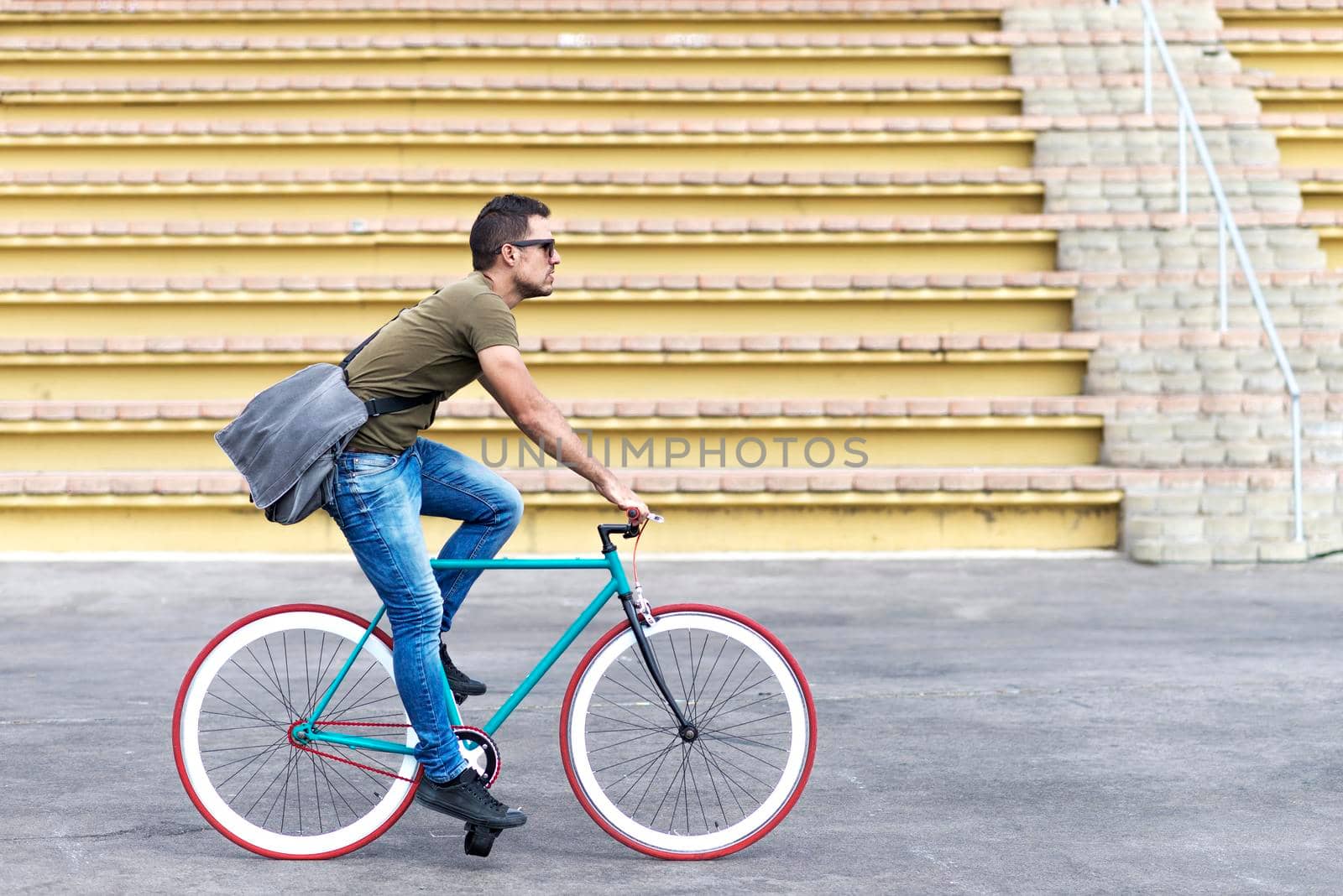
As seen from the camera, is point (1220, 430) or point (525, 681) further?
point (1220, 430)

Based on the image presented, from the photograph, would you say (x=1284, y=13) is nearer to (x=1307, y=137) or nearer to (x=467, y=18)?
(x=1307, y=137)

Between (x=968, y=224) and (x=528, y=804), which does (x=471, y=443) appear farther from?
(x=528, y=804)

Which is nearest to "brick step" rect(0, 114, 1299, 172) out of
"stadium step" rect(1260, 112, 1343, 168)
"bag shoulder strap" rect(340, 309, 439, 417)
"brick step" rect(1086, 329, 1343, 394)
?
"stadium step" rect(1260, 112, 1343, 168)

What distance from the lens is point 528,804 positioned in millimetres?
4738

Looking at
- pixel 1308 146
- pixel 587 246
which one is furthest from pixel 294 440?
pixel 1308 146

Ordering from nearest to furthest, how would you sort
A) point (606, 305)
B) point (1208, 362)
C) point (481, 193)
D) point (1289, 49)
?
point (1208, 362)
point (606, 305)
point (481, 193)
point (1289, 49)

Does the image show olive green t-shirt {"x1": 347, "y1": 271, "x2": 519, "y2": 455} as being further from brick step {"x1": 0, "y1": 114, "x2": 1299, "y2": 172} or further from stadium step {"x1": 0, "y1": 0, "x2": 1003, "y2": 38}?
stadium step {"x1": 0, "y1": 0, "x2": 1003, "y2": 38}

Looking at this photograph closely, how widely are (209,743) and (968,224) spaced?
7.94 m

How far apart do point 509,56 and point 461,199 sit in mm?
2083

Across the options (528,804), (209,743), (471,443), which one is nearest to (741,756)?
(528,804)

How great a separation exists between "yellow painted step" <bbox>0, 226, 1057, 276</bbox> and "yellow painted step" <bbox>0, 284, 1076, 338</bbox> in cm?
47

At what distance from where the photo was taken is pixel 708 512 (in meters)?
9.91

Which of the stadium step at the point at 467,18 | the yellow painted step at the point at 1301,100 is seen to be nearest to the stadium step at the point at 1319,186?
the yellow painted step at the point at 1301,100

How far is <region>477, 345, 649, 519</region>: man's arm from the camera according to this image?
160 inches
